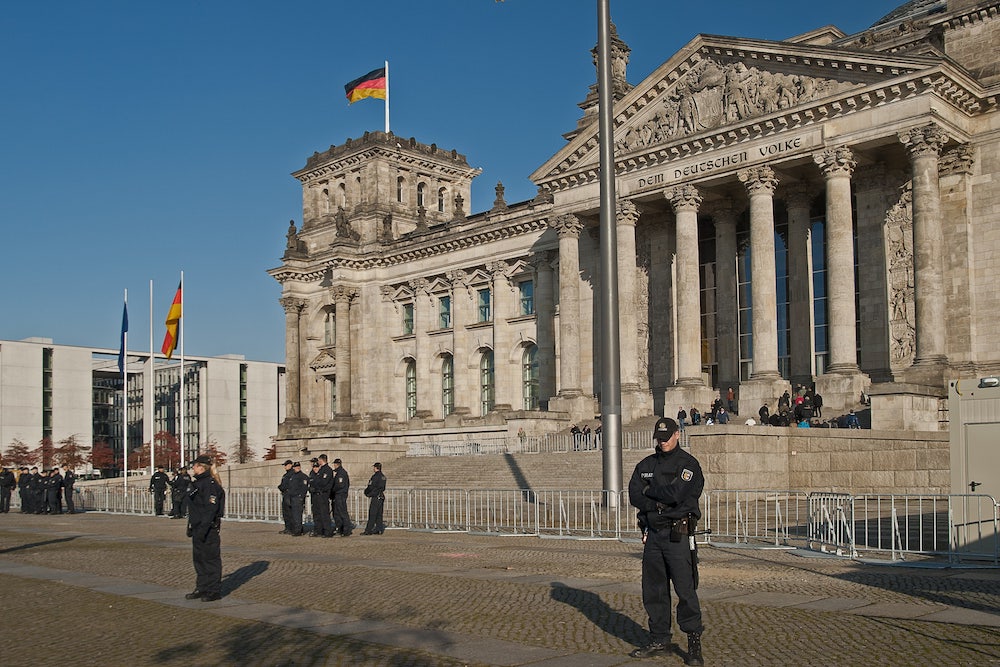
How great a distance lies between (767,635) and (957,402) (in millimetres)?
7577

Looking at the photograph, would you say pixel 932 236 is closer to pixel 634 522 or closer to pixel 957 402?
pixel 634 522

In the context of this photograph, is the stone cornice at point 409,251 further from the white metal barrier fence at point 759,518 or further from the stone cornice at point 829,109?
the white metal barrier fence at point 759,518

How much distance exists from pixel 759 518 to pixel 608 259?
7.27 metres

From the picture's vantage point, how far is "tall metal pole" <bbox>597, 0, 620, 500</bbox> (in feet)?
78.0

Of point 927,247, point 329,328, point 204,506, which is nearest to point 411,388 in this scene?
point 329,328

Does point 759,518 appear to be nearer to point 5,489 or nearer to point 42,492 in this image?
point 42,492

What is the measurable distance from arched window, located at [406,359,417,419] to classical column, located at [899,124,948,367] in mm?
38049

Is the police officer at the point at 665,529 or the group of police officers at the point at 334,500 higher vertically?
the police officer at the point at 665,529

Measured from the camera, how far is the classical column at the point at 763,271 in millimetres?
41625

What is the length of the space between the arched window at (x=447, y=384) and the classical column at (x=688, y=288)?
80.3 feet

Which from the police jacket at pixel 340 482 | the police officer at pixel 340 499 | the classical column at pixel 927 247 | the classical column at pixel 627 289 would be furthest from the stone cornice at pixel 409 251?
the police jacket at pixel 340 482

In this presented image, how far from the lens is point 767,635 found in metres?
10.5

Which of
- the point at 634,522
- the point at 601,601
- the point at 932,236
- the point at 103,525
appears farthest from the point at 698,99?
the point at 601,601

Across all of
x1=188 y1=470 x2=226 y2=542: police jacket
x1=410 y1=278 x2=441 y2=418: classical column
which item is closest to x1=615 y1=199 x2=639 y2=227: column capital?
x1=410 y1=278 x2=441 y2=418: classical column
